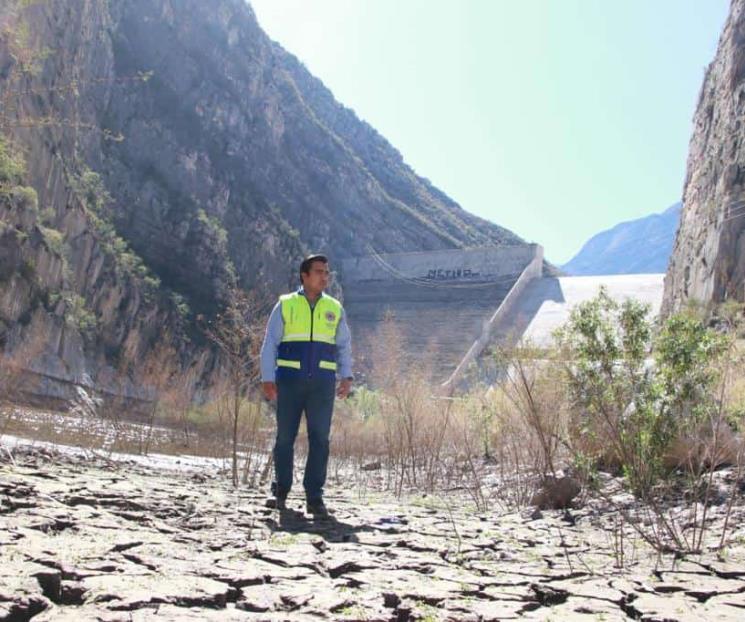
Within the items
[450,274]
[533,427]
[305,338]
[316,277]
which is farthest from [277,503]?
[450,274]

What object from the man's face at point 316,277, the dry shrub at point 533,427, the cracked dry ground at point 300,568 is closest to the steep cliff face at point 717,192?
the dry shrub at point 533,427

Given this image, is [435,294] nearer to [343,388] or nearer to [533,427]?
[533,427]

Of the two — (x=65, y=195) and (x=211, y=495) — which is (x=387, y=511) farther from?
(x=65, y=195)

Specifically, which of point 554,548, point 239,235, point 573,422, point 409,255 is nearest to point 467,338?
point 409,255

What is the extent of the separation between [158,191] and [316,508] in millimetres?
38841

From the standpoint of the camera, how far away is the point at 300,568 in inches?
133

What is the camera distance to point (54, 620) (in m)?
2.32

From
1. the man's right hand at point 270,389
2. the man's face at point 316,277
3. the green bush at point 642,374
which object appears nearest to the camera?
the man's right hand at point 270,389

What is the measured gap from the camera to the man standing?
17.0 feet

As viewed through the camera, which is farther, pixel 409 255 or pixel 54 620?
pixel 409 255

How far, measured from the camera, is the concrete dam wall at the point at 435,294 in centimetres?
3466

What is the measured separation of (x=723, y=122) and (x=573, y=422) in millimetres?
18146

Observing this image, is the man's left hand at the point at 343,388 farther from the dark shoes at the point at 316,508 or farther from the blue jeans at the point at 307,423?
the dark shoes at the point at 316,508

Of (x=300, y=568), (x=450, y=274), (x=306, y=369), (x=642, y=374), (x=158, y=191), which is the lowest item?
(x=300, y=568)
